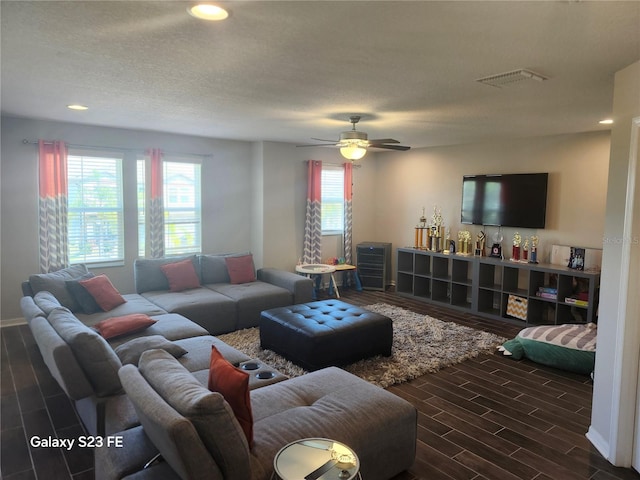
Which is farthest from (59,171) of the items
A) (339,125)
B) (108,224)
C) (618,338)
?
(618,338)

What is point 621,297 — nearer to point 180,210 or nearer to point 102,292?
point 102,292

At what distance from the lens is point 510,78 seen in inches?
115

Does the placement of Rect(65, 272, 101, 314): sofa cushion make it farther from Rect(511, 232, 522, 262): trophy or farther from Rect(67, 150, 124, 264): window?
Rect(511, 232, 522, 262): trophy

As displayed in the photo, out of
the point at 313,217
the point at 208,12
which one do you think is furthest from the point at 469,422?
the point at 313,217

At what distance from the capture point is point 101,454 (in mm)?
1939

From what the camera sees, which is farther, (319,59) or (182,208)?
(182,208)

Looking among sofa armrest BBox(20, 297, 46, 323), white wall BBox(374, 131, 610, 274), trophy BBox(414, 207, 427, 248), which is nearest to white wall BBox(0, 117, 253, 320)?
sofa armrest BBox(20, 297, 46, 323)

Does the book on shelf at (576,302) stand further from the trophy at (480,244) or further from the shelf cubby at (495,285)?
the trophy at (480,244)

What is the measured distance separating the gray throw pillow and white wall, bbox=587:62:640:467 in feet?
9.32

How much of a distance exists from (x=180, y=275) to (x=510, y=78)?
417 centimetres

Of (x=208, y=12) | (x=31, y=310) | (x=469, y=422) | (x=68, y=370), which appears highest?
(x=208, y=12)

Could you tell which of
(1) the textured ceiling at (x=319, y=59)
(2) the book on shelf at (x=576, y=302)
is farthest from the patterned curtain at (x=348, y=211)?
(2) the book on shelf at (x=576, y=302)

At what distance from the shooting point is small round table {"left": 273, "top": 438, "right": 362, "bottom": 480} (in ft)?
5.46

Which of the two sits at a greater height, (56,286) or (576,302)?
(56,286)
